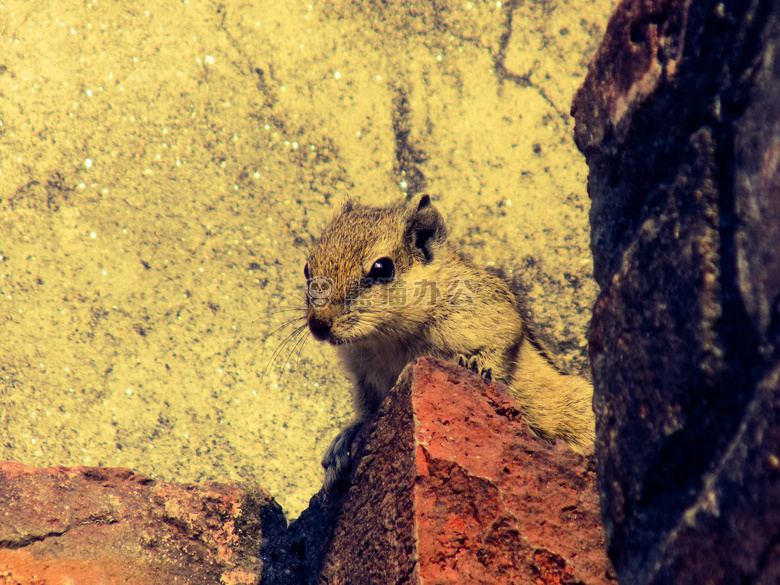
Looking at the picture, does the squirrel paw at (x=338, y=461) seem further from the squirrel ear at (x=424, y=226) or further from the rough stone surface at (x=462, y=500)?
the squirrel ear at (x=424, y=226)

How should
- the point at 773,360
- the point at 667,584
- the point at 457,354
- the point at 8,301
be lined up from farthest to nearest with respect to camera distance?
1. the point at 8,301
2. the point at 457,354
3. the point at 667,584
4. the point at 773,360

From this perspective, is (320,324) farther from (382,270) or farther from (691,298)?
(691,298)

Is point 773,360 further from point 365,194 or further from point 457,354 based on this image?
point 365,194

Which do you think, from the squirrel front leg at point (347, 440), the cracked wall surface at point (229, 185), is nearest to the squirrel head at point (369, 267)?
the squirrel front leg at point (347, 440)

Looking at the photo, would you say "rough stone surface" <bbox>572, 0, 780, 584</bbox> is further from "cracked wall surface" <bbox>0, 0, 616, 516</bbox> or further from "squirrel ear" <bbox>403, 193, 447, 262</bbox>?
"cracked wall surface" <bbox>0, 0, 616, 516</bbox>

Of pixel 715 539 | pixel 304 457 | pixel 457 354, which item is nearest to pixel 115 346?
pixel 304 457

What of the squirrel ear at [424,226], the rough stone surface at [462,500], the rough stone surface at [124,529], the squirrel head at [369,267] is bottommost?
the rough stone surface at [124,529]

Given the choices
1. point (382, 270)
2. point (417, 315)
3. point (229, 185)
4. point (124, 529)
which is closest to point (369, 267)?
point (382, 270)
